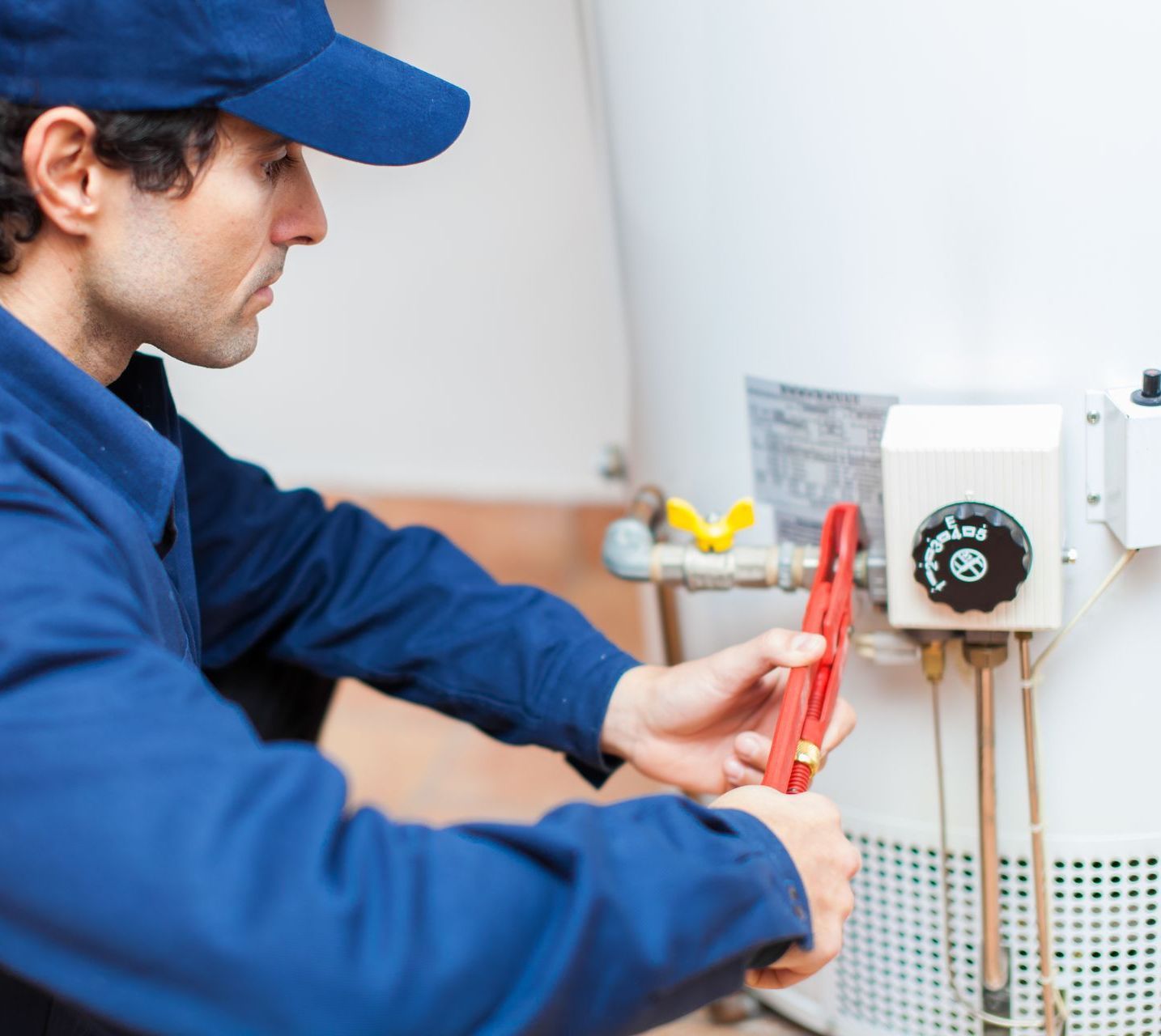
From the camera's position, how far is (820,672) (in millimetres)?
791

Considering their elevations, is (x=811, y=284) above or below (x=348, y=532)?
above

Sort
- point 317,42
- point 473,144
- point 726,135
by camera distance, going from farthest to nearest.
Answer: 1. point 473,144
2. point 726,135
3. point 317,42

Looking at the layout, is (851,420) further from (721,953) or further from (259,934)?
(259,934)

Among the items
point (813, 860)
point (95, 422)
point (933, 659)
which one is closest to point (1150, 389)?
point (933, 659)

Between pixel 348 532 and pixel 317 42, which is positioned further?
pixel 348 532

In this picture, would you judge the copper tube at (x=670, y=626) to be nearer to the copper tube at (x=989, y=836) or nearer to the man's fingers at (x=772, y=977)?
the copper tube at (x=989, y=836)

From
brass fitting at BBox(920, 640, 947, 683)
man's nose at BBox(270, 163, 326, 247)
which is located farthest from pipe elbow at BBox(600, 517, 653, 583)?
man's nose at BBox(270, 163, 326, 247)

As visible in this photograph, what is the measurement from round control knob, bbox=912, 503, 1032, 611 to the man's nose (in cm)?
38

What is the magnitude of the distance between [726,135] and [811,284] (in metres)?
0.10

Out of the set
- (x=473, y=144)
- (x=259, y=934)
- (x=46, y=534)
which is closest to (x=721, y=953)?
(x=259, y=934)

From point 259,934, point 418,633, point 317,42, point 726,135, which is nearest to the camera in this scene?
point 259,934

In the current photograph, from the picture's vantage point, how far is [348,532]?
102cm

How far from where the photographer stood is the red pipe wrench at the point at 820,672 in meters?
0.72

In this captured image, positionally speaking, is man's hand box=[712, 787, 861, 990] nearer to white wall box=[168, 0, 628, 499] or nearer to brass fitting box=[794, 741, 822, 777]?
brass fitting box=[794, 741, 822, 777]
